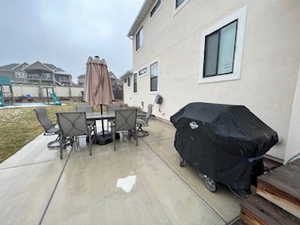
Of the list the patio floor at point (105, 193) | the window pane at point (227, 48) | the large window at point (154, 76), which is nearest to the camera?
the patio floor at point (105, 193)

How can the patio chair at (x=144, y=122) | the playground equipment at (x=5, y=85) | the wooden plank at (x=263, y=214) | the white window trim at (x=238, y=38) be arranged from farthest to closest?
the playground equipment at (x=5, y=85) < the patio chair at (x=144, y=122) < the white window trim at (x=238, y=38) < the wooden plank at (x=263, y=214)

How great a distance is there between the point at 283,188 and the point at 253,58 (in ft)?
8.74

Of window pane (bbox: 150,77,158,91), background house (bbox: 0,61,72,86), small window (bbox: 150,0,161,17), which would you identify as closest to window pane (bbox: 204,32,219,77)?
window pane (bbox: 150,77,158,91)

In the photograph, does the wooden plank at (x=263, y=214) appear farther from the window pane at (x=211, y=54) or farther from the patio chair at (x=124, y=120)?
the window pane at (x=211, y=54)

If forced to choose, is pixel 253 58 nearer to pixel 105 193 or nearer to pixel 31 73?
pixel 105 193

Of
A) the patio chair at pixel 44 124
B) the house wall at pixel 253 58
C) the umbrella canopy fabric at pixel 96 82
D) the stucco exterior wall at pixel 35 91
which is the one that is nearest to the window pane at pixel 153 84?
the house wall at pixel 253 58

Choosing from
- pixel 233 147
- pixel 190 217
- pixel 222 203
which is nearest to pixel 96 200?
pixel 190 217

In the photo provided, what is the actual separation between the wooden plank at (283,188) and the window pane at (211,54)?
307 centimetres

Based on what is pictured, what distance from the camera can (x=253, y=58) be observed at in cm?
273

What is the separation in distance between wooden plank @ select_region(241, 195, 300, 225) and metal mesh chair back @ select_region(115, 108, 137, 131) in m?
2.82

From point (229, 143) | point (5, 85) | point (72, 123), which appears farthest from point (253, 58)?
point (5, 85)

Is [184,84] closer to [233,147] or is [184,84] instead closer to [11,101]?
[233,147]

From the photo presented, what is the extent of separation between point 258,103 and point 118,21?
83.4 ft

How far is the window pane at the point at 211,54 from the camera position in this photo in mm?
3727
